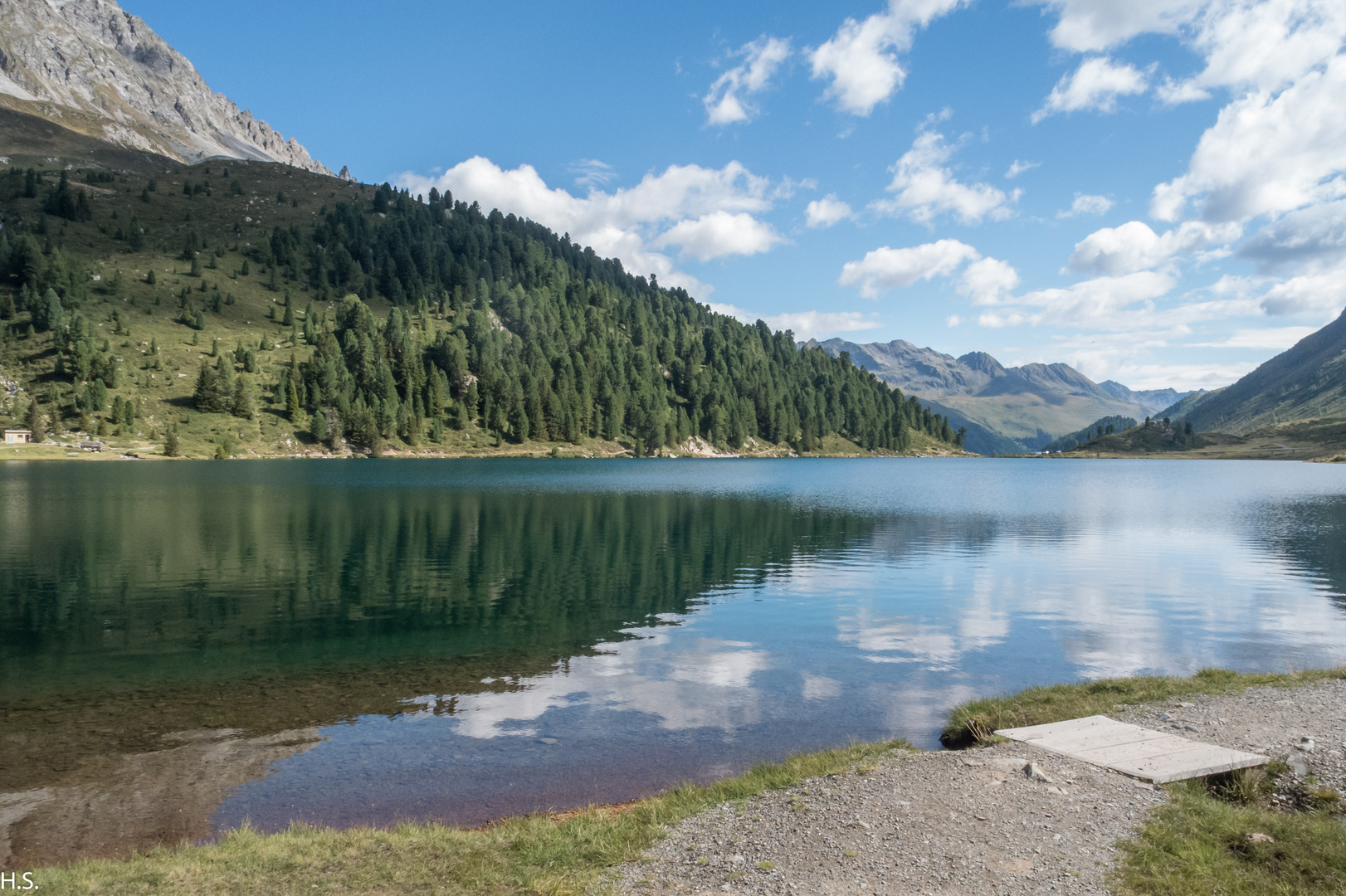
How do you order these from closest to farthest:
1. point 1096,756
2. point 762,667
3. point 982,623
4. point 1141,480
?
point 1096,756, point 762,667, point 982,623, point 1141,480

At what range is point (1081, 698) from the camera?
20969mm

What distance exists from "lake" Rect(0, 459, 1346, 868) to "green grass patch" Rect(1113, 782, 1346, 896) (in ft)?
27.6

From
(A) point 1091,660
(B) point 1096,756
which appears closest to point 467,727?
(B) point 1096,756

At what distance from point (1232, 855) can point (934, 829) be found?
4.33m

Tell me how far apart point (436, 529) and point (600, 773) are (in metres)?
49.8

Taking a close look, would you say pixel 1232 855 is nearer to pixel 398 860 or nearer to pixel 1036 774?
pixel 1036 774

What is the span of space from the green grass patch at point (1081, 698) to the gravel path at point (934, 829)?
2.77 meters

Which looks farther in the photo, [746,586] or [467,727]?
[746,586]

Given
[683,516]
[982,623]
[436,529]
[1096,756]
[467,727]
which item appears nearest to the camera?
[1096,756]

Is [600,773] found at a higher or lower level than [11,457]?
lower

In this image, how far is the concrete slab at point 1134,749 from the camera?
1422 cm

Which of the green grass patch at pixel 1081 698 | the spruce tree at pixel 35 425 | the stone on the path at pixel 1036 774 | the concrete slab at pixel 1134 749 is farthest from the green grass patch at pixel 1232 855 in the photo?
the spruce tree at pixel 35 425

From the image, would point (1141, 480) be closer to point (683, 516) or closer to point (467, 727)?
point (683, 516)

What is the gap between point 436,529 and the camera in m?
64.1
